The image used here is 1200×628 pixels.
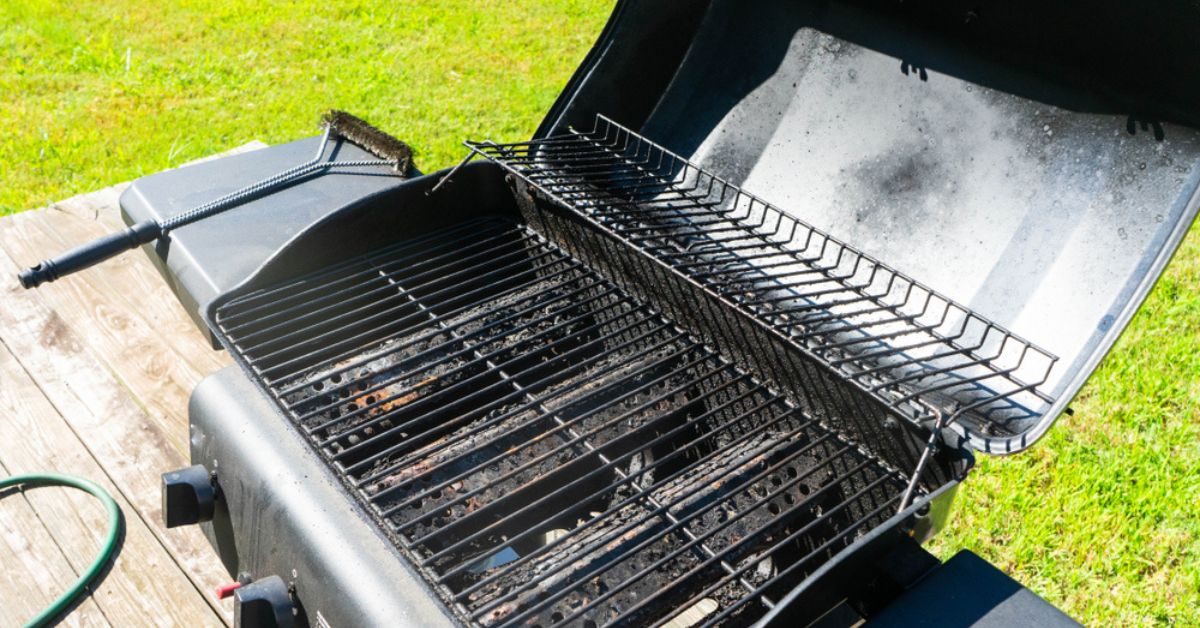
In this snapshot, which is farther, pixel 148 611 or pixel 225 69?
pixel 225 69

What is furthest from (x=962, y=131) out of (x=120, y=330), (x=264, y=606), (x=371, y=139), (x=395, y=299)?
(x=120, y=330)

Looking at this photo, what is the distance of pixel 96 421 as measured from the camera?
2.07 meters

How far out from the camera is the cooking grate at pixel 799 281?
127 centimetres

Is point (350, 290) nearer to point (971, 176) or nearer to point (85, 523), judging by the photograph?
point (85, 523)

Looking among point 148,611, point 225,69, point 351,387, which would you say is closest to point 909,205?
point 351,387

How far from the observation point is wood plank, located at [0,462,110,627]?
1690mm

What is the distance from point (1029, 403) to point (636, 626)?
1.93 ft

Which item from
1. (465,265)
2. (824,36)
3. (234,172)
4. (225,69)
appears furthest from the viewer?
(225,69)

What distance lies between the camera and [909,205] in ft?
4.99

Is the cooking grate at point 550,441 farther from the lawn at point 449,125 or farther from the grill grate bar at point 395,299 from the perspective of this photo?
the lawn at point 449,125

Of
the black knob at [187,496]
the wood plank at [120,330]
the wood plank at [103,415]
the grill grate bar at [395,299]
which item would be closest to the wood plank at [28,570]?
the wood plank at [103,415]

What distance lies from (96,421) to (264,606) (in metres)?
1.09

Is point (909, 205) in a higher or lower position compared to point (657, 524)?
higher

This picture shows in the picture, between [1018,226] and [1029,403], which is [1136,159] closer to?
[1018,226]
